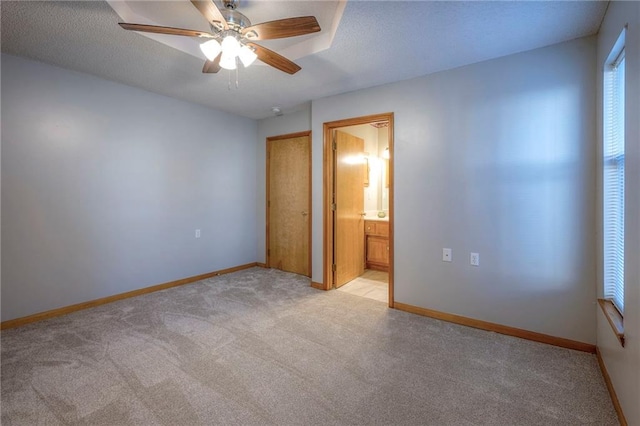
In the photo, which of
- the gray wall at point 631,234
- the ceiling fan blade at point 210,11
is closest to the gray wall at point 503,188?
the gray wall at point 631,234

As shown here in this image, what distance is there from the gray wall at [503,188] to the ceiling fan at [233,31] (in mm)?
1665

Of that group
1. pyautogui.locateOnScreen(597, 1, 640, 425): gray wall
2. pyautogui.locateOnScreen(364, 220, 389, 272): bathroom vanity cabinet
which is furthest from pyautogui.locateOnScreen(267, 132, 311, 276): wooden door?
pyautogui.locateOnScreen(597, 1, 640, 425): gray wall

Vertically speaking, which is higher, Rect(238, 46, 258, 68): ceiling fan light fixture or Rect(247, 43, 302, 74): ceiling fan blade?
Rect(247, 43, 302, 74): ceiling fan blade

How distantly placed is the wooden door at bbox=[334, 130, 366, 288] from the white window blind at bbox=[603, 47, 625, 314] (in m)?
2.56

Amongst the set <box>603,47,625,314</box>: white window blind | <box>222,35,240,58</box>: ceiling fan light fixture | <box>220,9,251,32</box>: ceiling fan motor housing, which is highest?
<box>220,9,251,32</box>: ceiling fan motor housing

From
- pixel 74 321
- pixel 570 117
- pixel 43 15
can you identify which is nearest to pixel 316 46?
pixel 43 15

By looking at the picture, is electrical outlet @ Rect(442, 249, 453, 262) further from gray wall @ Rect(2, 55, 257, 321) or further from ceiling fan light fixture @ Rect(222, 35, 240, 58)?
gray wall @ Rect(2, 55, 257, 321)

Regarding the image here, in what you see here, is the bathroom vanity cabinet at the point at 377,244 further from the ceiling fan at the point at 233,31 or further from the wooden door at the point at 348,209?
the ceiling fan at the point at 233,31

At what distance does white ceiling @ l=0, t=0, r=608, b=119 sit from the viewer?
1.95 m

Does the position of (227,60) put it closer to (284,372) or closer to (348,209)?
(284,372)

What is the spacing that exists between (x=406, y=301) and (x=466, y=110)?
2017 mm

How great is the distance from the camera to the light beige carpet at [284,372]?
160 cm

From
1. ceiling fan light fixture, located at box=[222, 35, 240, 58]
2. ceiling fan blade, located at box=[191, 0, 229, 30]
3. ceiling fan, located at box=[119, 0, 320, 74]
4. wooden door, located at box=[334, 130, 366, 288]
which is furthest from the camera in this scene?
wooden door, located at box=[334, 130, 366, 288]

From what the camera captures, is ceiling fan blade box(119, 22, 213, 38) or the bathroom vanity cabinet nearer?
ceiling fan blade box(119, 22, 213, 38)
